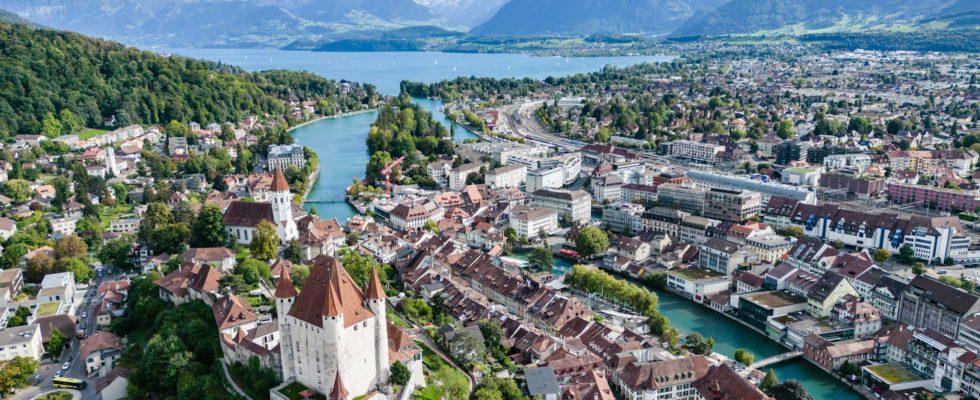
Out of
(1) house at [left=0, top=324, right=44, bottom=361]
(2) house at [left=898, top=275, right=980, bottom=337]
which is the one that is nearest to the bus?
(1) house at [left=0, top=324, right=44, bottom=361]

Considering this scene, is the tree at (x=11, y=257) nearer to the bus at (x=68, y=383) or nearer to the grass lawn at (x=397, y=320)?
the bus at (x=68, y=383)

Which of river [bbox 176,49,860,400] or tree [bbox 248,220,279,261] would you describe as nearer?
river [bbox 176,49,860,400]

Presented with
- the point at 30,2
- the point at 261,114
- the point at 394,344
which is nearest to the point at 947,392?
the point at 394,344

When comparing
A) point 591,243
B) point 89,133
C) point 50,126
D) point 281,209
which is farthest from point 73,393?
point 89,133

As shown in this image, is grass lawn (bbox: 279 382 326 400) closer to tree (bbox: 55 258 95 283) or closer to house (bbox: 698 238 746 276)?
tree (bbox: 55 258 95 283)

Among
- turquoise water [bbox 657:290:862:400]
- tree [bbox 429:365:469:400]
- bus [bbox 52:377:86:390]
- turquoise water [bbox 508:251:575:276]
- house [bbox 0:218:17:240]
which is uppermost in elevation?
house [bbox 0:218:17:240]

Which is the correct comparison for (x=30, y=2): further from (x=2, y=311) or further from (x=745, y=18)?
(x=2, y=311)

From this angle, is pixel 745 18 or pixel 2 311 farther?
pixel 745 18
